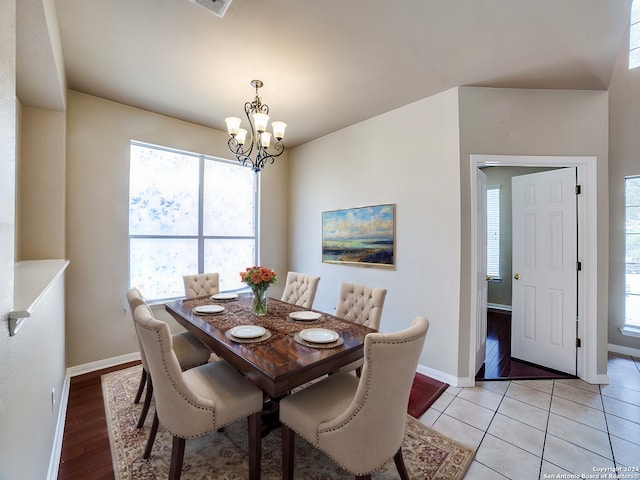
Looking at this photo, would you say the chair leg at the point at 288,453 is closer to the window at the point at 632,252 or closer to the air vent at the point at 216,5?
the air vent at the point at 216,5

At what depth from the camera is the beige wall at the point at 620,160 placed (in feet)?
10.8

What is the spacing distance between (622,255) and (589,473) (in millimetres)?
3016

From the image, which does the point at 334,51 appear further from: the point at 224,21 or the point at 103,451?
the point at 103,451

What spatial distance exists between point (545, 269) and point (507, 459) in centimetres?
208

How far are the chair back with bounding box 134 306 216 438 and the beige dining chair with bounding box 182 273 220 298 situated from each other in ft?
5.38

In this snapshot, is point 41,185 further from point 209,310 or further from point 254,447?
point 254,447

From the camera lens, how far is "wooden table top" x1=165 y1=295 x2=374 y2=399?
55.1 inches

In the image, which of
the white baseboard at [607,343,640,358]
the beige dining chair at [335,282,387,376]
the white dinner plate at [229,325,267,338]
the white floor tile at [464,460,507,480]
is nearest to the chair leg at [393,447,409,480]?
the white floor tile at [464,460,507,480]

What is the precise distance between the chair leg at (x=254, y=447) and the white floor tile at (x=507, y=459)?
1.41 metres

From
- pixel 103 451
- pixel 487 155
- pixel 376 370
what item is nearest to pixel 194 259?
pixel 103 451

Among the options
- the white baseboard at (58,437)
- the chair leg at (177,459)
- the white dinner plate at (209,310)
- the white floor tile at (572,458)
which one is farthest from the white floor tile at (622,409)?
the white baseboard at (58,437)

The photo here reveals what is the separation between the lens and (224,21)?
6.27 feet

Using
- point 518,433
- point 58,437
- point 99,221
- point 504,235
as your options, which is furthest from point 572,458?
point 99,221

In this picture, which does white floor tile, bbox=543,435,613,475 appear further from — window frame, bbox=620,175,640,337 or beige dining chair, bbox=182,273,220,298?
beige dining chair, bbox=182,273,220,298
